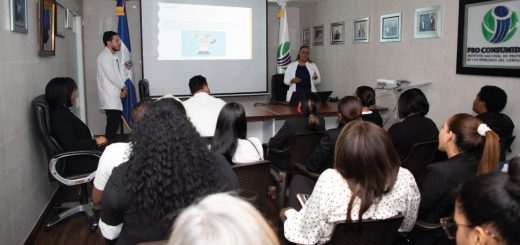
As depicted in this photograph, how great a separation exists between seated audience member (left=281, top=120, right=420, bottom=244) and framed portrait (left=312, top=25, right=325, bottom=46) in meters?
5.38

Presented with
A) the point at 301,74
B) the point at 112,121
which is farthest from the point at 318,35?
the point at 112,121

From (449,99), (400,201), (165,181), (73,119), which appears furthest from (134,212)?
(449,99)

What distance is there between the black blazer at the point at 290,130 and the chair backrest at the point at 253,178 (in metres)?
1.00

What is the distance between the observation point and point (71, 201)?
3.86 meters

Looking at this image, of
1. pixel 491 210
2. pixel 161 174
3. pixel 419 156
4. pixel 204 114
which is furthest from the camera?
pixel 204 114

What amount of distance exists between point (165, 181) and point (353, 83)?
491cm

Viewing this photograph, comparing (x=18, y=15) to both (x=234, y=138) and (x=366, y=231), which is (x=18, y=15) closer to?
(x=234, y=138)

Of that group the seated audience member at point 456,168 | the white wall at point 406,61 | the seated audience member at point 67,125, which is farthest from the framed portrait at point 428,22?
the seated audience member at point 67,125

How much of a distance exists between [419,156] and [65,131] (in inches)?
99.9

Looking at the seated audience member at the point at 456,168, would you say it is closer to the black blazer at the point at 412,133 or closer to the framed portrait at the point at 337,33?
the black blazer at the point at 412,133

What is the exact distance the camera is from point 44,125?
2.98 metres

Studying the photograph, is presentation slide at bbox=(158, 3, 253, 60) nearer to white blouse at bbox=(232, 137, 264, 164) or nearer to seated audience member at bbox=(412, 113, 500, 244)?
white blouse at bbox=(232, 137, 264, 164)

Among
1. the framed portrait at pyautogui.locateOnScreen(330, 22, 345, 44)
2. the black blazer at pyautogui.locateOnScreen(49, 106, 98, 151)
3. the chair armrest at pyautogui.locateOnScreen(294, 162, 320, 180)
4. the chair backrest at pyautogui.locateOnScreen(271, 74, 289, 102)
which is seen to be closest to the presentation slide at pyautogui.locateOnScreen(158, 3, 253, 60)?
the chair backrest at pyautogui.locateOnScreen(271, 74, 289, 102)

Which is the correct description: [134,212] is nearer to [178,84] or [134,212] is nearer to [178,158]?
[178,158]
